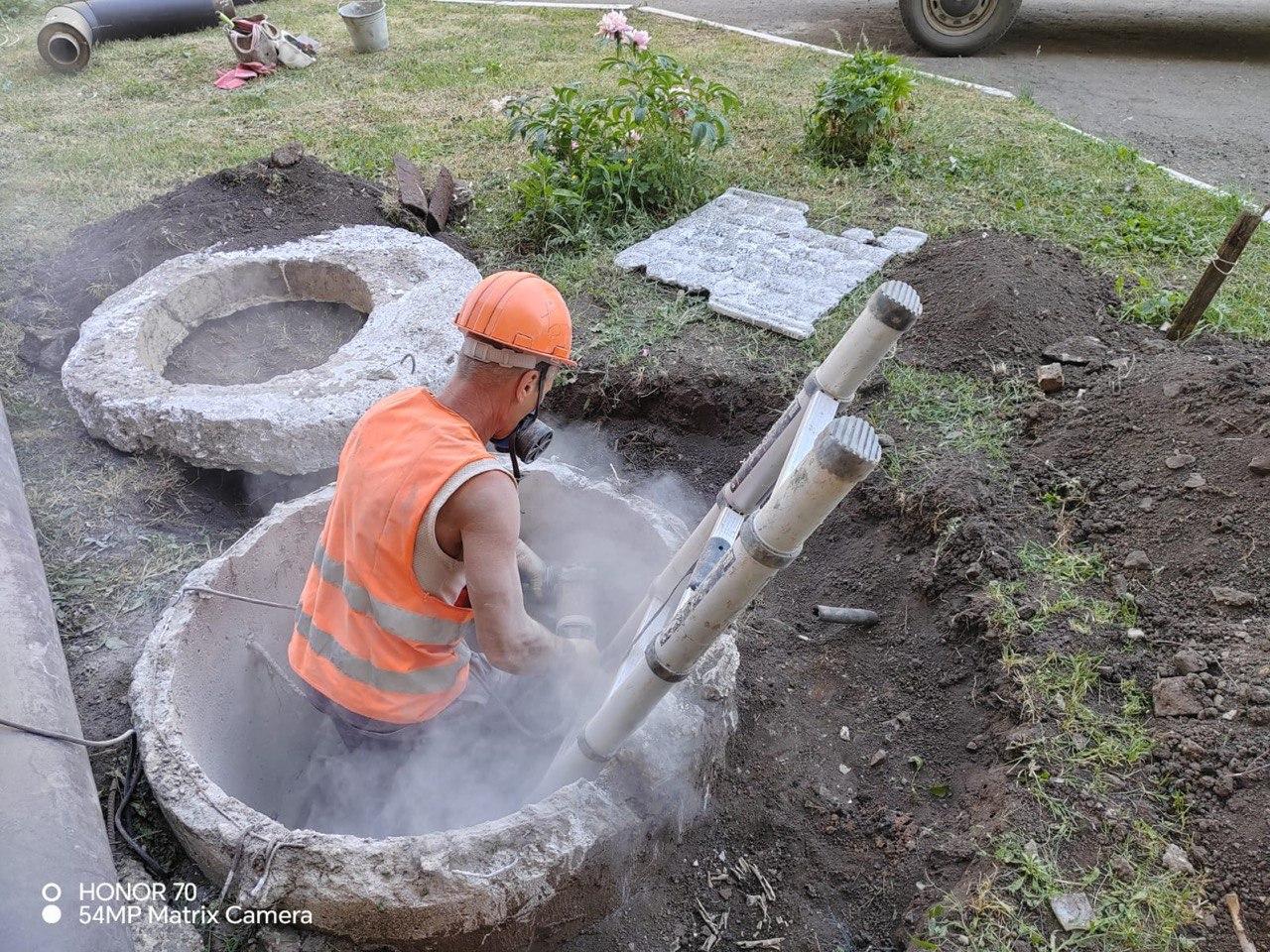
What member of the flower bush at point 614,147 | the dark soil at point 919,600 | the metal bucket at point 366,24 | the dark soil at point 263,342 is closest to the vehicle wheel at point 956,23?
the flower bush at point 614,147

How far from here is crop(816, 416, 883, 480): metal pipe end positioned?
3.96ft

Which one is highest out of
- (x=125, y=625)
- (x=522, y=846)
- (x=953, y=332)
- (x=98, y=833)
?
(x=953, y=332)

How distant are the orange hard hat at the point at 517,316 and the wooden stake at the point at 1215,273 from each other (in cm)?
291

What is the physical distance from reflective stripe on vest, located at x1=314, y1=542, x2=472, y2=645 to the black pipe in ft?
28.2

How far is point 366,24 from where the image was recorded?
813cm

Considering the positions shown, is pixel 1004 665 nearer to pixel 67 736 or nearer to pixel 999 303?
pixel 999 303

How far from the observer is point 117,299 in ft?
12.7

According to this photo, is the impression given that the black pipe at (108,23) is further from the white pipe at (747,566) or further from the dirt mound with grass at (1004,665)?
the white pipe at (747,566)

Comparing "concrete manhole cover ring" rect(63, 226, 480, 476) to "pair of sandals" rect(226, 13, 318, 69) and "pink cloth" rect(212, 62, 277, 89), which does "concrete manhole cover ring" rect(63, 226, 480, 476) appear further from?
"pair of sandals" rect(226, 13, 318, 69)

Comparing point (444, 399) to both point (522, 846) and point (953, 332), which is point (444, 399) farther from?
point (953, 332)

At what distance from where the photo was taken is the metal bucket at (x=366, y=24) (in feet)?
26.5

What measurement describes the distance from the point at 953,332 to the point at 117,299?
3.80m

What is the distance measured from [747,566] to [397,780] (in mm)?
1585

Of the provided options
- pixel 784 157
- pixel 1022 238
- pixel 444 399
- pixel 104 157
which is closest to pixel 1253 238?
pixel 1022 238
